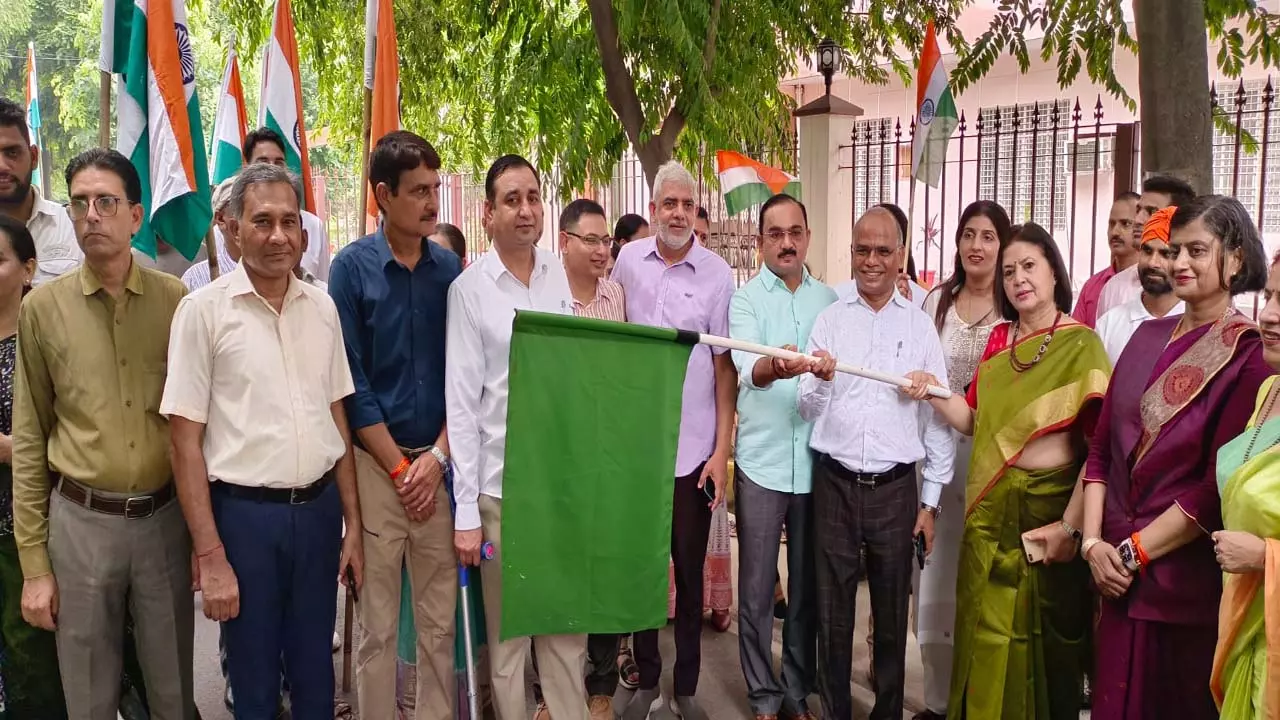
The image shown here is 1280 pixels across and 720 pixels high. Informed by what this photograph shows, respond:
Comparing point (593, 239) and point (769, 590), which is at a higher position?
point (593, 239)

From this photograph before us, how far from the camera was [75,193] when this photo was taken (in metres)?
2.87

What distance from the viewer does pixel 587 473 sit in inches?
118

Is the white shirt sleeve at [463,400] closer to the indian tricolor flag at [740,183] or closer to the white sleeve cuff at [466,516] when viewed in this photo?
the white sleeve cuff at [466,516]

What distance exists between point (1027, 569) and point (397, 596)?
6.87 feet

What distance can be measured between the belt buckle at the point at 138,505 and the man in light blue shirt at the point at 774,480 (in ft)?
6.62

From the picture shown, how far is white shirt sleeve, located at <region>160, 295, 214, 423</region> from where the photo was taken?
8.88 feet

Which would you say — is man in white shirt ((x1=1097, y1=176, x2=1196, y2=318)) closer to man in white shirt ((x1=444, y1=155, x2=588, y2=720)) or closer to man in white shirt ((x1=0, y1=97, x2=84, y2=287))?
man in white shirt ((x1=444, y1=155, x2=588, y2=720))

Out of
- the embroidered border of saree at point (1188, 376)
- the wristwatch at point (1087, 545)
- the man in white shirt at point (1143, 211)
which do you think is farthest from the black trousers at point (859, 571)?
the man in white shirt at point (1143, 211)

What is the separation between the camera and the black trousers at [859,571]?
3.43 metres

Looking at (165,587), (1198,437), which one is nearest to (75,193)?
(165,587)

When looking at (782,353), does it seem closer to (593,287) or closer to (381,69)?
(593,287)

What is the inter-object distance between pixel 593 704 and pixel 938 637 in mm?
1368

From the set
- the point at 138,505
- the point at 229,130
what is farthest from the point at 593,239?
the point at 229,130

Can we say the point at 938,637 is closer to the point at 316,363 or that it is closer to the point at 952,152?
the point at 316,363
